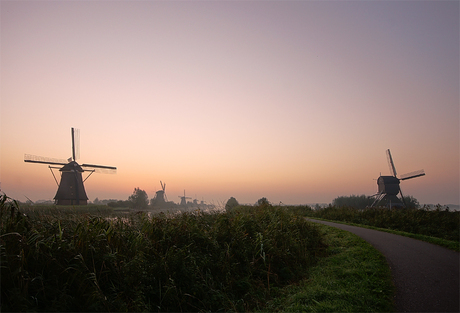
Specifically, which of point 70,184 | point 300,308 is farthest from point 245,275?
point 70,184

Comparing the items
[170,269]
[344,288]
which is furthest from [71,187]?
[344,288]

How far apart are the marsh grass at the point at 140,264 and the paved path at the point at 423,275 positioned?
9.12 ft

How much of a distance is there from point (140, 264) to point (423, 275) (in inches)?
300

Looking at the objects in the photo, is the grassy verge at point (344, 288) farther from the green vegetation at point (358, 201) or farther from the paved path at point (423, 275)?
the green vegetation at point (358, 201)

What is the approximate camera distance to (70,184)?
40.3 metres

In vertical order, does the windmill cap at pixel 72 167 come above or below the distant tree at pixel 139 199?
above

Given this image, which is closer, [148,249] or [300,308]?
[300,308]

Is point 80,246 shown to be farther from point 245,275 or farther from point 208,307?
point 245,275

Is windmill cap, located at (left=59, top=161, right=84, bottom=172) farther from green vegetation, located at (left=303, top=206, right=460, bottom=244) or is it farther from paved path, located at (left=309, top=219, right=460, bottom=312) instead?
paved path, located at (left=309, top=219, right=460, bottom=312)

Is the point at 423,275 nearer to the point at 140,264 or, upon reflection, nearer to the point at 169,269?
the point at 169,269

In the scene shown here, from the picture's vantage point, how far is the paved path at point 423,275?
5621mm

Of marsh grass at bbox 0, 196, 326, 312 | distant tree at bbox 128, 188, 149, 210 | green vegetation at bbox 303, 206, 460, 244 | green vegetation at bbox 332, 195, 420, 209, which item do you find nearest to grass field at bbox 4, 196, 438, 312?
marsh grass at bbox 0, 196, 326, 312

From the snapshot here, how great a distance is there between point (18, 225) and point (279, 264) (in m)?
7.37

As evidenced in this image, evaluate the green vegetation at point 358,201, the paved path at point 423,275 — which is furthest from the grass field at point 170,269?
the green vegetation at point 358,201
